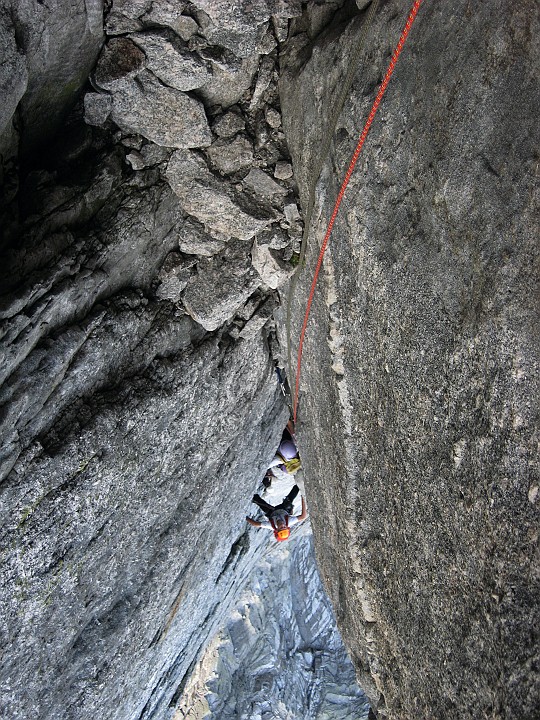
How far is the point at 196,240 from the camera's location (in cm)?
471

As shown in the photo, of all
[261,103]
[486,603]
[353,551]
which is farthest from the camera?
[261,103]

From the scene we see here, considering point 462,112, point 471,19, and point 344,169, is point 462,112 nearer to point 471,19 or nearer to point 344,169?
point 471,19

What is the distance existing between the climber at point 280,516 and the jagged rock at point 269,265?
4.58 metres

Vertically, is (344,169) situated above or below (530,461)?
above

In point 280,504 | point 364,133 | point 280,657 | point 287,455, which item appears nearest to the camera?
point 364,133

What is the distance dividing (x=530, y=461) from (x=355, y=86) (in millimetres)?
2455

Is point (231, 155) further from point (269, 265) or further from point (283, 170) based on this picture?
point (269, 265)

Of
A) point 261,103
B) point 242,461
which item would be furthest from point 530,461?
point 242,461

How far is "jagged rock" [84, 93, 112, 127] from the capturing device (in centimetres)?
405


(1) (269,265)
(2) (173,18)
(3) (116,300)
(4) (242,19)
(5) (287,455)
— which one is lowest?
(5) (287,455)

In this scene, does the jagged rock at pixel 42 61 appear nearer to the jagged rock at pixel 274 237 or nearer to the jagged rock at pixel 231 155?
the jagged rock at pixel 231 155

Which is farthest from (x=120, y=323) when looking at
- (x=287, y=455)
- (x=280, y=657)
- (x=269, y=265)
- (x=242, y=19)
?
(x=280, y=657)

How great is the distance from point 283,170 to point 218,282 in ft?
3.12

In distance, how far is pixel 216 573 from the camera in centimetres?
781
